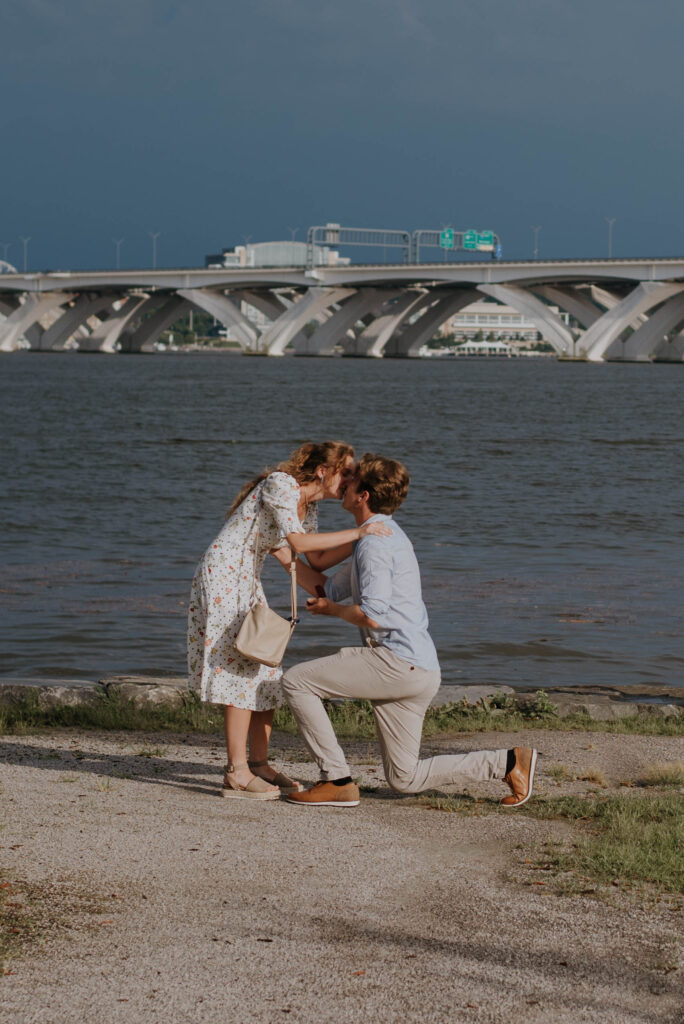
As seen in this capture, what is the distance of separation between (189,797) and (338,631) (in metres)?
5.60

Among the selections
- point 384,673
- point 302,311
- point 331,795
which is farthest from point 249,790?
point 302,311

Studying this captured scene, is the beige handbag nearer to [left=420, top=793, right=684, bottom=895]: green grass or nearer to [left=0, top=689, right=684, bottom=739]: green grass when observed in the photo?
[left=420, top=793, right=684, bottom=895]: green grass

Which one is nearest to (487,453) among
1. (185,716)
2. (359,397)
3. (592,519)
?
(592,519)

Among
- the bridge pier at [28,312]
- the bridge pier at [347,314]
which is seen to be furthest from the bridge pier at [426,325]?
the bridge pier at [28,312]

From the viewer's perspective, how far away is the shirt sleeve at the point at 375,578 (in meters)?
4.79

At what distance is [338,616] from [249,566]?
0.45 meters

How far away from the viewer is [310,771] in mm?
5812

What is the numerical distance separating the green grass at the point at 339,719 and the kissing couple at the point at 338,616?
181 centimetres

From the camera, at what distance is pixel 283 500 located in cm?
488

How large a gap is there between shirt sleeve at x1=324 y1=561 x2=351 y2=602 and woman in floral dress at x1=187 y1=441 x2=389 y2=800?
0.05 metres

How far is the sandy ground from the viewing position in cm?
332

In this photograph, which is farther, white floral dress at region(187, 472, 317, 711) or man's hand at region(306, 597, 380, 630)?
white floral dress at region(187, 472, 317, 711)

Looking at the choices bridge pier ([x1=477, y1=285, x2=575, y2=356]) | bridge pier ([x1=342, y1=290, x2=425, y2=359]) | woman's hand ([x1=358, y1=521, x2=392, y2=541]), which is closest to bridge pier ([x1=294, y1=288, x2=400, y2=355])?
bridge pier ([x1=342, y1=290, x2=425, y2=359])

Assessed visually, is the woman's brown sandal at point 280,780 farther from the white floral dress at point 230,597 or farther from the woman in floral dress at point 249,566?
the white floral dress at point 230,597
